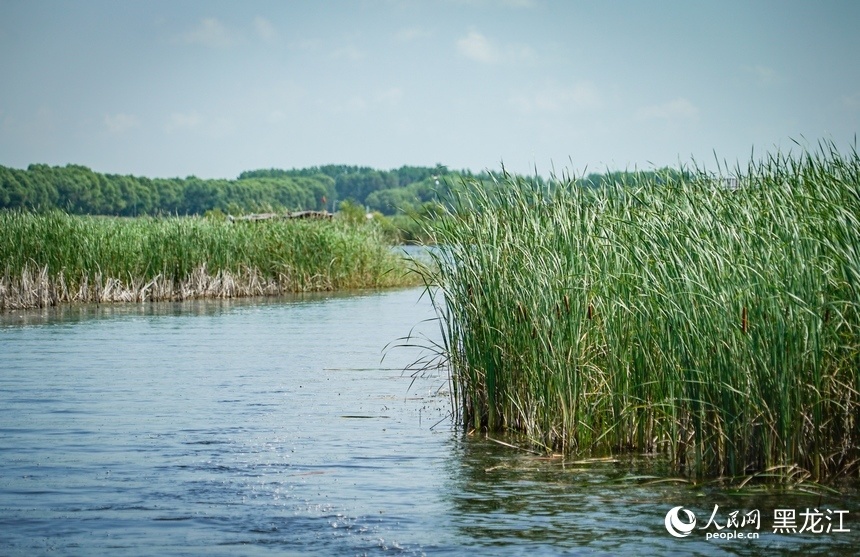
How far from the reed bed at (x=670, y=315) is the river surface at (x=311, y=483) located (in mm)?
406

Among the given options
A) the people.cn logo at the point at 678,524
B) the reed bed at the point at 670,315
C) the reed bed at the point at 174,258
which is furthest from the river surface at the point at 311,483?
the reed bed at the point at 174,258

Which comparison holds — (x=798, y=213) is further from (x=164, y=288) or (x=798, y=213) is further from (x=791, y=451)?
(x=164, y=288)

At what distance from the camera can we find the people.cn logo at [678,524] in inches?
289

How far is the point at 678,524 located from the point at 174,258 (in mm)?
25542

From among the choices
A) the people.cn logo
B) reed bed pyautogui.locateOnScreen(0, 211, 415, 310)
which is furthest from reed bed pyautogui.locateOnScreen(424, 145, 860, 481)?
reed bed pyautogui.locateOnScreen(0, 211, 415, 310)

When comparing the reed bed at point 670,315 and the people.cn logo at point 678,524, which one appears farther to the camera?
the reed bed at point 670,315

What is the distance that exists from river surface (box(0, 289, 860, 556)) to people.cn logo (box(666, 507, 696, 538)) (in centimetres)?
5

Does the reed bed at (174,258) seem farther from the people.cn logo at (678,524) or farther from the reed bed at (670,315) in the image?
the people.cn logo at (678,524)

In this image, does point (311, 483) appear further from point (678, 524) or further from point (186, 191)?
point (186, 191)

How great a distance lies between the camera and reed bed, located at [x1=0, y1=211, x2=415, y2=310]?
27.3 metres

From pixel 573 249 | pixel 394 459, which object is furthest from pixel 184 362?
pixel 573 249

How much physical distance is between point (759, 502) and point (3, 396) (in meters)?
10.4

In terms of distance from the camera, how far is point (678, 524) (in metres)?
7.50

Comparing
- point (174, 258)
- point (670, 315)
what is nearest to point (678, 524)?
point (670, 315)
